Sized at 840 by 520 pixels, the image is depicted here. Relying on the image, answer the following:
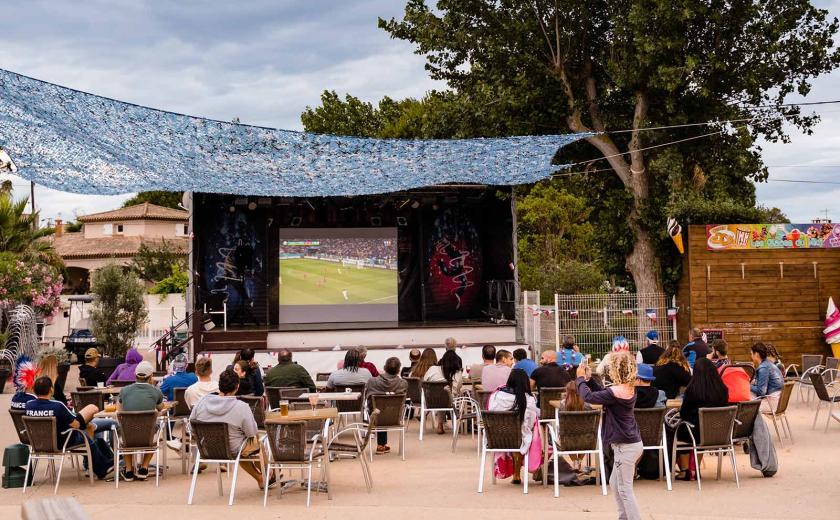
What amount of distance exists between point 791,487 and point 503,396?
2.62m

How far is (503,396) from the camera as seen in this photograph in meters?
8.49

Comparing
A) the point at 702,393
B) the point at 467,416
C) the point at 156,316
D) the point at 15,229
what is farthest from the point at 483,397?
the point at 156,316

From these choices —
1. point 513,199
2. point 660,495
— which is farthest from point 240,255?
point 660,495

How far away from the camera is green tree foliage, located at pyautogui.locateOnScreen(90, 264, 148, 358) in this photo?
60.5 feet

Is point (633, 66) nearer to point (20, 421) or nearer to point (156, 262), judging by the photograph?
point (20, 421)

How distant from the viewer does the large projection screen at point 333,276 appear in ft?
73.2

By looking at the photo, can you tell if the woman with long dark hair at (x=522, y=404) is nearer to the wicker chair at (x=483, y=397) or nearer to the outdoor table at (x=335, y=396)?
the wicker chair at (x=483, y=397)

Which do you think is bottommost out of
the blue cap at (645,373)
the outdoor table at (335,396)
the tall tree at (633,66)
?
the outdoor table at (335,396)

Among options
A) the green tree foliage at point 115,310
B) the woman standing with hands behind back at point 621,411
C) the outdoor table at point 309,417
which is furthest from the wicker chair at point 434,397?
the green tree foliage at point 115,310

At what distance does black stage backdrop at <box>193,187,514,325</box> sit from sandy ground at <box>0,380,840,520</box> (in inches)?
490

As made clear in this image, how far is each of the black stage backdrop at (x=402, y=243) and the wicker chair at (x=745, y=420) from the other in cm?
1289

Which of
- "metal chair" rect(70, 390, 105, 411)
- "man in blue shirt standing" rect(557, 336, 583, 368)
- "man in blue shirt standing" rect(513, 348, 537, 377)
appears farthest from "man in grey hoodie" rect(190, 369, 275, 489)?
"man in blue shirt standing" rect(557, 336, 583, 368)

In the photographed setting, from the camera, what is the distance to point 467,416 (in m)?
11.0

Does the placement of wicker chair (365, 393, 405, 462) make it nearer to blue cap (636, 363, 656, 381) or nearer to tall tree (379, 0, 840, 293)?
blue cap (636, 363, 656, 381)
